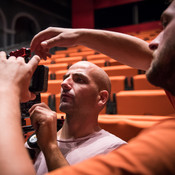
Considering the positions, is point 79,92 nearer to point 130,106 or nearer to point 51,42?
point 51,42

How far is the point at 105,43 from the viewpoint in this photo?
1.43ft

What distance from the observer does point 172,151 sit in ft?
0.52

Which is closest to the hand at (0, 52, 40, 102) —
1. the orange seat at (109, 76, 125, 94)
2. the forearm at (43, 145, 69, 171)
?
the forearm at (43, 145, 69, 171)

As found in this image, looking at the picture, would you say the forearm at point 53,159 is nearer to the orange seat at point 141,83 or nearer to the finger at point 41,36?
the finger at point 41,36

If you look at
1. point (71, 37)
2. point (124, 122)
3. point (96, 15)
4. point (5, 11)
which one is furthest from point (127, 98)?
point (96, 15)

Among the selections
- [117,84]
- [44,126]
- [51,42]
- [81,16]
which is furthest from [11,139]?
[81,16]

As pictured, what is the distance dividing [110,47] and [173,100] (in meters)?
0.19

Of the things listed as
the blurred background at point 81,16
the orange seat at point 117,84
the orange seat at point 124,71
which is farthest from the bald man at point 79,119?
the blurred background at point 81,16

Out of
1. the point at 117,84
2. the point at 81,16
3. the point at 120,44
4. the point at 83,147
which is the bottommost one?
the point at 83,147

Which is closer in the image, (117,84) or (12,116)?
(12,116)

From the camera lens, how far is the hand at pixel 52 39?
396 mm

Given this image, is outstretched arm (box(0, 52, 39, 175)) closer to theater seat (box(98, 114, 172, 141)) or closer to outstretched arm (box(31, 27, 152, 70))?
outstretched arm (box(31, 27, 152, 70))

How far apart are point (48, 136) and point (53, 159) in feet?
0.13

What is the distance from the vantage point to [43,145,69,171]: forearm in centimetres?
32
